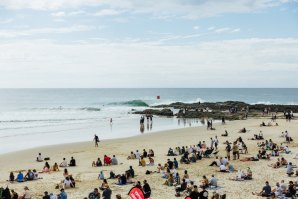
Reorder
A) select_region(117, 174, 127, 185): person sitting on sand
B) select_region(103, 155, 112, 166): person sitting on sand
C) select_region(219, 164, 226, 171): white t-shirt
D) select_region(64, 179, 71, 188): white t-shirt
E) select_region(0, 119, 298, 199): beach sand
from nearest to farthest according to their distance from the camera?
select_region(0, 119, 298, 199): beach sand
select_region(64, 179, 71, 188): white t-shirt
select_region(117, 174, 127, 185): person sitting on sand
select_region(219, 164, 226, 171): white t-shirt
select_region(103, 155, 112, 166): person sitting on sand

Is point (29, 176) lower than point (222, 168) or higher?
lower

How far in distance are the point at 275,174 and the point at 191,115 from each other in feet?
155

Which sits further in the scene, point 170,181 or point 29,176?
point 29,176

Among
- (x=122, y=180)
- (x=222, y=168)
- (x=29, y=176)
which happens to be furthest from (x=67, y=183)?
(x=222, y=168)

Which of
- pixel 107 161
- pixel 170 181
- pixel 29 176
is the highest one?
pixel 107 161

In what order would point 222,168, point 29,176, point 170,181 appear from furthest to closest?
1. point 222,168
2. point 29,176
3. point 170,181

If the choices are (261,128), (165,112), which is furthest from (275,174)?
(165,112)

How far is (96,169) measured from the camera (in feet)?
84.7

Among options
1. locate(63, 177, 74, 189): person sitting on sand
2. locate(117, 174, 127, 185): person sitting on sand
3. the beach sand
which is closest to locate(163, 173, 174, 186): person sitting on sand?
the beach sand

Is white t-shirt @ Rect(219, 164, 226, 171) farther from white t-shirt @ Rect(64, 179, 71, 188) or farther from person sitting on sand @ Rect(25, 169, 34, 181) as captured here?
person sitting on sand @ Rect(25, 169, 34, 181)

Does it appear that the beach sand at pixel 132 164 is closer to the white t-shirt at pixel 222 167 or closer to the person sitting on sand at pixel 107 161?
the white t-shirt at pixel 222 167

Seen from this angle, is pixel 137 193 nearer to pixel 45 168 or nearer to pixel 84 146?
pixel 45 168

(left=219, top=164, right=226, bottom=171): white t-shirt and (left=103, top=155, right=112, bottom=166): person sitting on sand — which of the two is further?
(left=103, top=155, right=112, bottom=166): person sitting on sand

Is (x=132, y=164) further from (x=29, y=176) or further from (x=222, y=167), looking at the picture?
(x=29, y=176)
